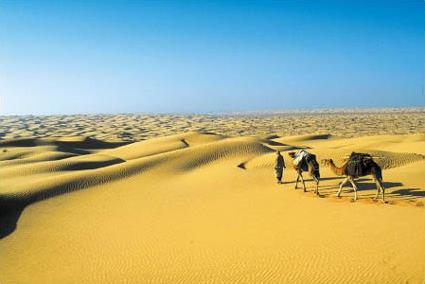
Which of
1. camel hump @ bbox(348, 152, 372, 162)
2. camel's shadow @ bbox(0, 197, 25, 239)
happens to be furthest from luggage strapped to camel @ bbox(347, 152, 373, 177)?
camel's shadow @ bbox(0, 197, 25, 239)

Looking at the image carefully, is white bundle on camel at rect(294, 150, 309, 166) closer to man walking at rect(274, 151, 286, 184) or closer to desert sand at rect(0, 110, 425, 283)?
desert sand at rect(0, 110, 425, 283)

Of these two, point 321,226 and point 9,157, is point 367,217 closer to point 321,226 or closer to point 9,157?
point 321,226

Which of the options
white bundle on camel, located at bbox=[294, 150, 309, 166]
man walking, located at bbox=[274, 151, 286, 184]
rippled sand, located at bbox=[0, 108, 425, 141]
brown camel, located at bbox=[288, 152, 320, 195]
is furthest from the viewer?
rippled sand, located at bbox=[0, 108, 425, 141]

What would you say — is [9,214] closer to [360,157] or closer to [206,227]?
[206,227]

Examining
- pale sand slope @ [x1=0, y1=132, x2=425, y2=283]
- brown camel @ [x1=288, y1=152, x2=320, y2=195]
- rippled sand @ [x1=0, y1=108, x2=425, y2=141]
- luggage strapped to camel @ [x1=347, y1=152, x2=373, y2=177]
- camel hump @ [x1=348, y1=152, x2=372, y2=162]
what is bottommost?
rippled sand @ [x1=0, y1=108, x2=425, y2=141]

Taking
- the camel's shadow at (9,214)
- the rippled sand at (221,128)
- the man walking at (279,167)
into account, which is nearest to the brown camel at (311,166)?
the man walking at (279,167)

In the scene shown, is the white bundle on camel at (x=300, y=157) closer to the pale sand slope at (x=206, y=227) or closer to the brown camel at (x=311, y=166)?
the brown camel at (x=311, y=166)

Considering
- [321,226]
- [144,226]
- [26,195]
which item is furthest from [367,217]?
[26,195]

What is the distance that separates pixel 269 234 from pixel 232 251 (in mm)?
1155

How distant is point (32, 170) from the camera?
18.1m

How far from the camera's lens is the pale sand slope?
699cm

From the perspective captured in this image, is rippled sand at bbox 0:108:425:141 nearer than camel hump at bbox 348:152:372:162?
No

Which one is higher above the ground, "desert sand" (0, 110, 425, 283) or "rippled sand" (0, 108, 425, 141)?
"desert sand" (0, 110, 425, 283)

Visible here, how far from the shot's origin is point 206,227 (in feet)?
31.7
